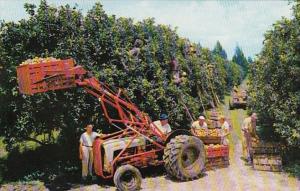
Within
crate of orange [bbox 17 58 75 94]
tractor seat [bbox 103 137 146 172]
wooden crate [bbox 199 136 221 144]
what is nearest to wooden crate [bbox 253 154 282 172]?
wooden crate [bbox 199 136 221 144]

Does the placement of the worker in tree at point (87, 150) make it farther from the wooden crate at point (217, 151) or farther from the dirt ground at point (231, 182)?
the wooden crate at point (217, 151)

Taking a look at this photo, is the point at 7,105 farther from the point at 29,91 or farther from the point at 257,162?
the point at 257,162

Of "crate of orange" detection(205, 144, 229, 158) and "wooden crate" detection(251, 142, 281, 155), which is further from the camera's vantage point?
"wooden crate" detection(251, 142, 281, 155)

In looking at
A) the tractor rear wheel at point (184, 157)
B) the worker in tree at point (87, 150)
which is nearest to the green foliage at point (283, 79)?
the tractor rear wheel at point (184, 157)

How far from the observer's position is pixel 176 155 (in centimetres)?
1262

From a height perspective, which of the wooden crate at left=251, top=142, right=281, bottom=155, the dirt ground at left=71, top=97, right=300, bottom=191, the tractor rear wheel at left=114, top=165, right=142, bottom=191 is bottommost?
the dirt ground at left=71, top=97, right=300, bottom=191

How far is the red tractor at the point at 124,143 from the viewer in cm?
1169

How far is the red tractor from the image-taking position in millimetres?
11688

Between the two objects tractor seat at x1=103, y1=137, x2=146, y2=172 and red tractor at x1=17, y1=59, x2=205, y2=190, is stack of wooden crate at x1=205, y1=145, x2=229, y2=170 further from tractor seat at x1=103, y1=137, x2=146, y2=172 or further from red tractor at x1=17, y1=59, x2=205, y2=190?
tractor seat at x1=103, y1=137, x2=146, y2=172

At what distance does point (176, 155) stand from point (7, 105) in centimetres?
589

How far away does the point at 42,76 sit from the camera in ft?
38.1

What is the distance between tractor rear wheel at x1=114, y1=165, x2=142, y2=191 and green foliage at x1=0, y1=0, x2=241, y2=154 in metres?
A: 3.49

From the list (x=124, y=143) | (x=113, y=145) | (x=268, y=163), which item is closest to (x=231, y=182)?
(x=268, y=163)

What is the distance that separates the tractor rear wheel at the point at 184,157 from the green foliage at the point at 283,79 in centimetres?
286
